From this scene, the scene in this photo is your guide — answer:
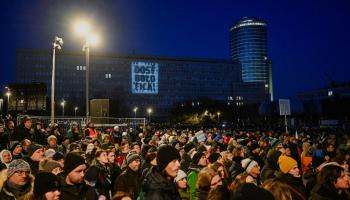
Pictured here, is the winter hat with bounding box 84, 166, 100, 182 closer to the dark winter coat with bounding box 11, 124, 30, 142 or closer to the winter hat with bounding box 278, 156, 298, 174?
the winter hat with bounding box 278, 156, 298, 174

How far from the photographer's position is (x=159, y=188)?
405 centimetres

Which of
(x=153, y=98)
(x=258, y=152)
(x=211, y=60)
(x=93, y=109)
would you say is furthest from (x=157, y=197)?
(x=211, y=60)

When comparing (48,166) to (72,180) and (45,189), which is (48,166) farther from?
(45,189)

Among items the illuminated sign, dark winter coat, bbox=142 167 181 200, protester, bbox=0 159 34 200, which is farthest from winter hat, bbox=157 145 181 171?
the illuminated sign

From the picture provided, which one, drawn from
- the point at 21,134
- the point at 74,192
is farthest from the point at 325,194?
the point at 21,134

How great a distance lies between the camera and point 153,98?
462 feet

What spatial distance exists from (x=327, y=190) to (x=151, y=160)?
371 centimetres

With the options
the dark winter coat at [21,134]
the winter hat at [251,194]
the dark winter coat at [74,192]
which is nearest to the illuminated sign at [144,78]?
the dark winter coat at [21,134]

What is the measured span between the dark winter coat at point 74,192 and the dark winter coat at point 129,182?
3.78 feet

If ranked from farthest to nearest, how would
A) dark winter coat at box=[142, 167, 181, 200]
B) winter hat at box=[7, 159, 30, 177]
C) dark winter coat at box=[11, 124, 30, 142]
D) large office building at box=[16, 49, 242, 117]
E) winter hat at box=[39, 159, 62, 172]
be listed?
large office building at box=[16, 49, 242, 117], dark winter coat at box=[11, 124, 30, 142], winter hat at box=[39, 159, 62, 172], winter hat at box=[7, 159, 30, 177], dark winter coat at box=[142, 167, 181, 200]

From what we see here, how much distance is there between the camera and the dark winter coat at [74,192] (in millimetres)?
4883

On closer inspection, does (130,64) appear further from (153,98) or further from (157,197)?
(157,197)

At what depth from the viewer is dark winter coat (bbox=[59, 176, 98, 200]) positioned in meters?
4.88

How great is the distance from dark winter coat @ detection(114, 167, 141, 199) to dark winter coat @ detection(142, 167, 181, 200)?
235cm
